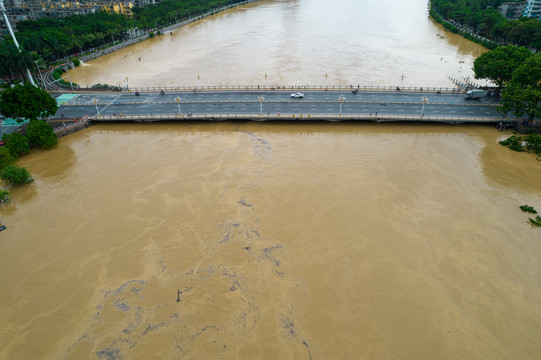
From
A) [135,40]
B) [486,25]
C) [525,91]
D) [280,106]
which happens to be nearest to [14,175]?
[280,106]

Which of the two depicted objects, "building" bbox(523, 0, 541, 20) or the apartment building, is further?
the apartment building

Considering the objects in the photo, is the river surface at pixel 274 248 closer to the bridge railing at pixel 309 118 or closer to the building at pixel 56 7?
the bridge railing at pixel 309 118

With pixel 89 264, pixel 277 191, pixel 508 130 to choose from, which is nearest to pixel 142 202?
pixel 89 264

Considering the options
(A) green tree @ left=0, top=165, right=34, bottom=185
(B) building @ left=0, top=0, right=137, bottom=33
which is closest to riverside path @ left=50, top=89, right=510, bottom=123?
(A) green tree @ left=0, top=165, right=34, bottom=185

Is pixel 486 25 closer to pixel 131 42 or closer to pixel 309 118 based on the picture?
pixel 309 118

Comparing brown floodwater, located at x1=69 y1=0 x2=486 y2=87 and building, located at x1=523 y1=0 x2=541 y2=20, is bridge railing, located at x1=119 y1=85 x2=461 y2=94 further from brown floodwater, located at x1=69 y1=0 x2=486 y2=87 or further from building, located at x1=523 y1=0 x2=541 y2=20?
building, located at x1=523 y1=0 x2=541 y2=20

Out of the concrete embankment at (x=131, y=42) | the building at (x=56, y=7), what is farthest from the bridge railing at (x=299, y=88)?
the building at (x=56, y=7)
